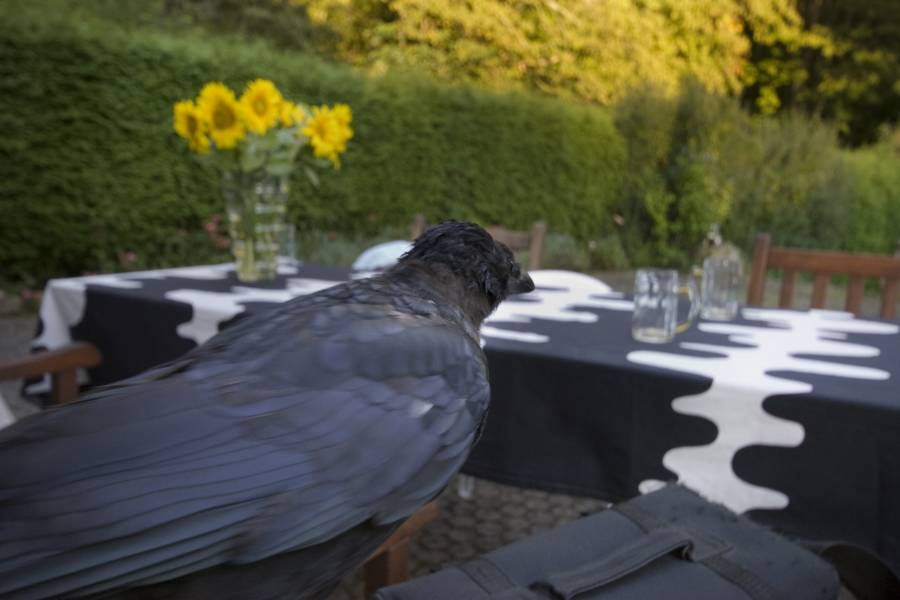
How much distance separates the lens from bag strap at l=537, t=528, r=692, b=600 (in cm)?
103

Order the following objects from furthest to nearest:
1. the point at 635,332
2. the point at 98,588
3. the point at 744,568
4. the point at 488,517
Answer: the point at 488,517 < the point at 635,332 < the point at 744,568 < the point at 98,588

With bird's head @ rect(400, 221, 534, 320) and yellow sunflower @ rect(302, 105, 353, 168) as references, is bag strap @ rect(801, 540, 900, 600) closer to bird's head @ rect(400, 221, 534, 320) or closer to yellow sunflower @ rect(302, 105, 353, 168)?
bird's head @ rect(400, 221, 534, 320)

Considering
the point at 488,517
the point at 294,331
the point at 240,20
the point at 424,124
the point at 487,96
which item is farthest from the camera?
the point at 240,20

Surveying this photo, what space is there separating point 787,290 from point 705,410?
1.74 meters

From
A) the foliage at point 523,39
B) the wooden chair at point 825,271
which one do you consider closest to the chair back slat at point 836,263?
the wooden chair at point 825,271

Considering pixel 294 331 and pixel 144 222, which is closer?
pixel 294 331

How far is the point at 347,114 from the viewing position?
262cm

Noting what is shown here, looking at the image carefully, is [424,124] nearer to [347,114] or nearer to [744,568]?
[347,114]

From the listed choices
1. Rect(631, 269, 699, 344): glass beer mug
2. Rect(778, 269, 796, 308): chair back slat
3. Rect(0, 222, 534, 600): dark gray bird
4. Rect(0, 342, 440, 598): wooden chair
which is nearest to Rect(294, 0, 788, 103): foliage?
Rect(778, 269, 796, 308): chair back slat

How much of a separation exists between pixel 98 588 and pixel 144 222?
6.66 metres

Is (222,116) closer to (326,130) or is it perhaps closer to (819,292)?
(326,130)

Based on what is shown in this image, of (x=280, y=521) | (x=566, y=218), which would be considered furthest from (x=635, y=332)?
(x=566, y=218)

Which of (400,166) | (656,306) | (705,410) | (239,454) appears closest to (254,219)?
(656,306)

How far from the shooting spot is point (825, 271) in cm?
288
